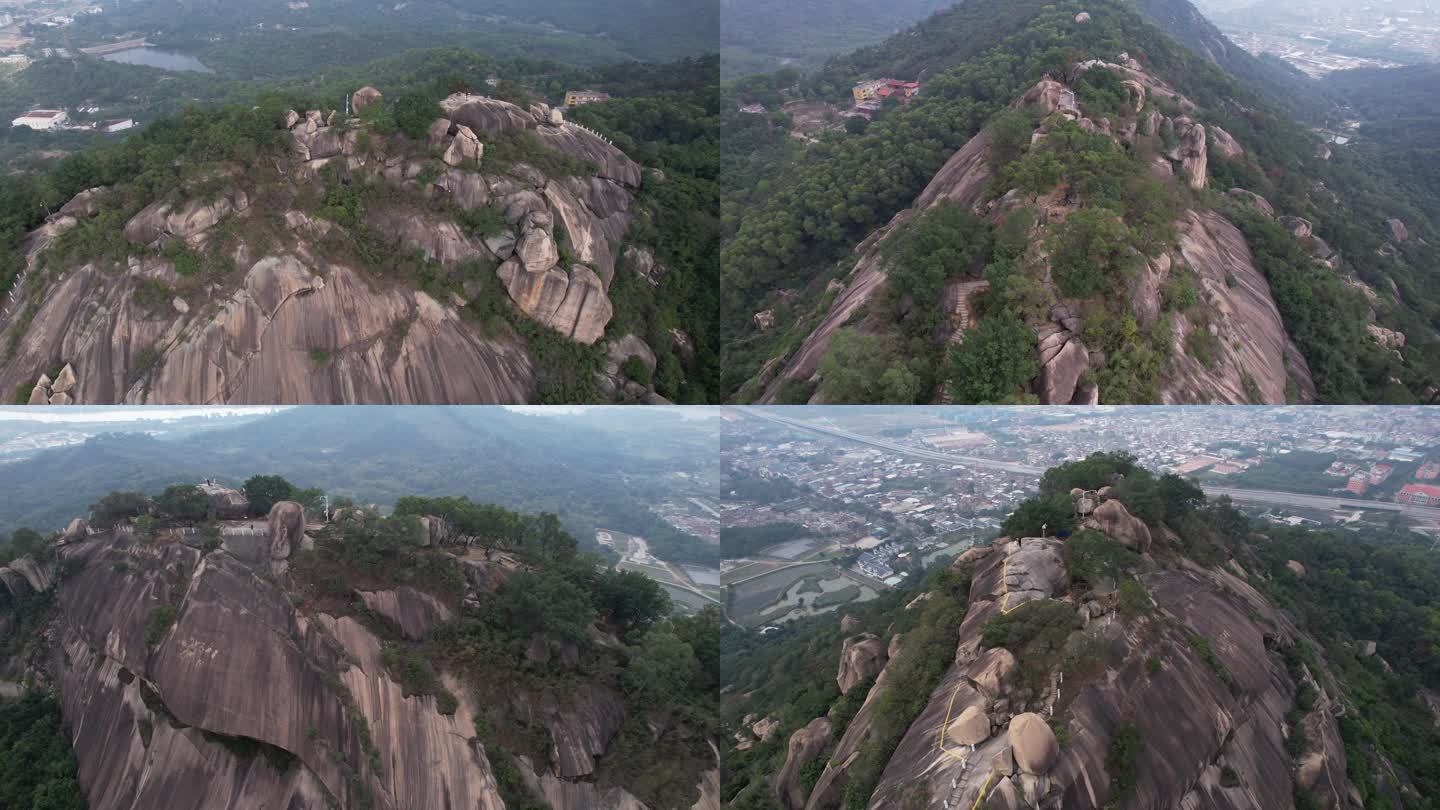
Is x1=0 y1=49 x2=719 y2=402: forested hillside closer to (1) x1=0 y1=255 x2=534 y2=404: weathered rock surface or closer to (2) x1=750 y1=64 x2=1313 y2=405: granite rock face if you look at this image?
(1) x1=0 y1=255 x2=534 y2=404: weathered rock surface

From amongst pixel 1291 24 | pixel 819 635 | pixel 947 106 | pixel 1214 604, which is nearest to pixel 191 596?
pixel 819 635

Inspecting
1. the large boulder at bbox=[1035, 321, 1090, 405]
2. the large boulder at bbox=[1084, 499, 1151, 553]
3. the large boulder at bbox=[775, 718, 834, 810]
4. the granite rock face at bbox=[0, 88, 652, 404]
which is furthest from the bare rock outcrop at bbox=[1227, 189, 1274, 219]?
the large boulder at bbox=[775, 718, 834, 810]

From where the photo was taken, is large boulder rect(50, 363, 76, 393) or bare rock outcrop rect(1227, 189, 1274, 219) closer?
large boulder rect(50, 363, 76, 393)

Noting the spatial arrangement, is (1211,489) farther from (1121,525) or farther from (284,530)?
(284,530)

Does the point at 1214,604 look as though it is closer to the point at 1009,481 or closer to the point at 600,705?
the point at 1009,481

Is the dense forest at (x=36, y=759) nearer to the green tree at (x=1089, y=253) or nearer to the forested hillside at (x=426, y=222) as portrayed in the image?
the forested hillside at (x=426, y=222)
